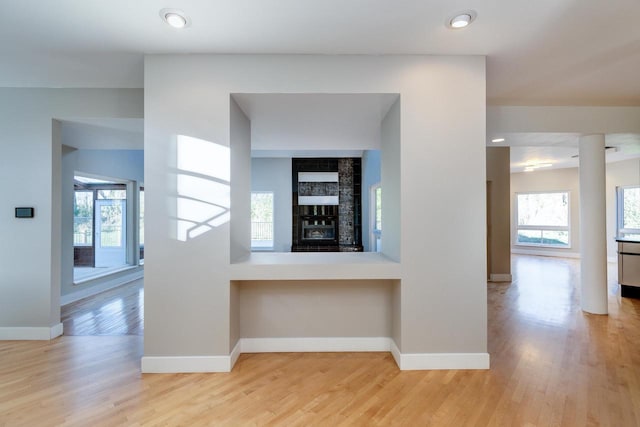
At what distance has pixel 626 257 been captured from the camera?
4410 millimetres

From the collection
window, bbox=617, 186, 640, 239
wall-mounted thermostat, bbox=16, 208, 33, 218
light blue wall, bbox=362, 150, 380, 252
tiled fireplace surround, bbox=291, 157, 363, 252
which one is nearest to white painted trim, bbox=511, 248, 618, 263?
window, bbox=617, 186, 640, 239

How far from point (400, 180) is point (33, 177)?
3.68m

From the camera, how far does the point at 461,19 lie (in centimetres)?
193

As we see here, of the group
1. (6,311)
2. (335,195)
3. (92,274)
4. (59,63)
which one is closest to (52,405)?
(6,311)

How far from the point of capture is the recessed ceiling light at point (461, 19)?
188 centimetres

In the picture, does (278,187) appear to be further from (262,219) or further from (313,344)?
(313,344)

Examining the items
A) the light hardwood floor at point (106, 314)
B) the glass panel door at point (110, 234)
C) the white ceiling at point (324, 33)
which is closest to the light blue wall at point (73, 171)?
the light hardwood floor at point (106, 314)

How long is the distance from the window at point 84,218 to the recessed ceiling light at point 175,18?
5576 millimetres

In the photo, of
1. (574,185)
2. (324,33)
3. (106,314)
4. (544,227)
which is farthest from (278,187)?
A: (574,185)

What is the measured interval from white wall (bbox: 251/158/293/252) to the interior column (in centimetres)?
613

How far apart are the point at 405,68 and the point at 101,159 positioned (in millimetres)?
5308

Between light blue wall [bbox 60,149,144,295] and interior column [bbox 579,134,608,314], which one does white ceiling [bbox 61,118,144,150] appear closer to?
light blue wall [bbox 60,149,144,295]

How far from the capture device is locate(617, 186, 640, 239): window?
7148 millimetres

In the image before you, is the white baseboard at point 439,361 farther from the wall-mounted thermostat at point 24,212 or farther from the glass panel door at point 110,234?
the glass panel door at point 110,234
